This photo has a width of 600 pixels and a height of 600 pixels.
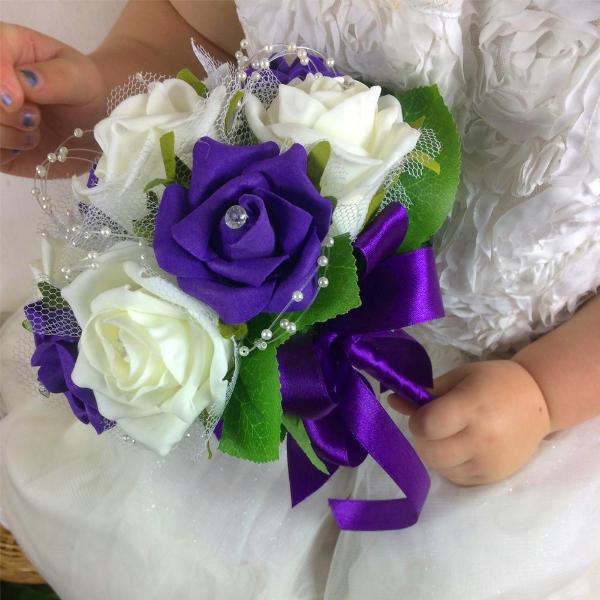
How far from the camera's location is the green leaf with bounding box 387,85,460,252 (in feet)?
1.39

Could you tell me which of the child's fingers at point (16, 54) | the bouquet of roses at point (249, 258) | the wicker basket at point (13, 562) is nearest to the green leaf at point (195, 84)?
the bouquet of roses at point (249, 258)

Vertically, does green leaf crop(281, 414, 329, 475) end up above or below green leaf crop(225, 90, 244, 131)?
below

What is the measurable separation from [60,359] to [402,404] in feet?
0.91

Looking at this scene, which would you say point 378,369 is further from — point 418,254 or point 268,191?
point 268,191

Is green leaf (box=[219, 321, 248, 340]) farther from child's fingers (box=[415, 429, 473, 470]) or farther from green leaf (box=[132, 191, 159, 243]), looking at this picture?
child's fingers (box=[415, 429, 473, 470])

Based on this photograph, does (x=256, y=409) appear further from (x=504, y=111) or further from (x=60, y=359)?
(x=504, y=111)

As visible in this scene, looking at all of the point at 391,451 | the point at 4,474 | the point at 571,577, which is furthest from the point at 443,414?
the point at 4,474

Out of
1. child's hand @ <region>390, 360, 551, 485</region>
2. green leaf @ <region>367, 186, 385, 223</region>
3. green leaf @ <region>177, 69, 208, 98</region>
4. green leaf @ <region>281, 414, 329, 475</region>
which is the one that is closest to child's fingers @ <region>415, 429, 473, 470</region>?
child's hand @ <region>390, 360, 551, 485</region>

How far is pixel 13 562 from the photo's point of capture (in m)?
0.73

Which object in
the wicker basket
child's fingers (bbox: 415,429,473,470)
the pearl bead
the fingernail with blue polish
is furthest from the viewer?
the wicker basket

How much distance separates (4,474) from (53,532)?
0.28ft

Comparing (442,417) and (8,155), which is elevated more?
(8,155)

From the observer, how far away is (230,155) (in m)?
0.33

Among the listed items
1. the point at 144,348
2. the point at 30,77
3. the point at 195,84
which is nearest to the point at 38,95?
the point at 30,77
